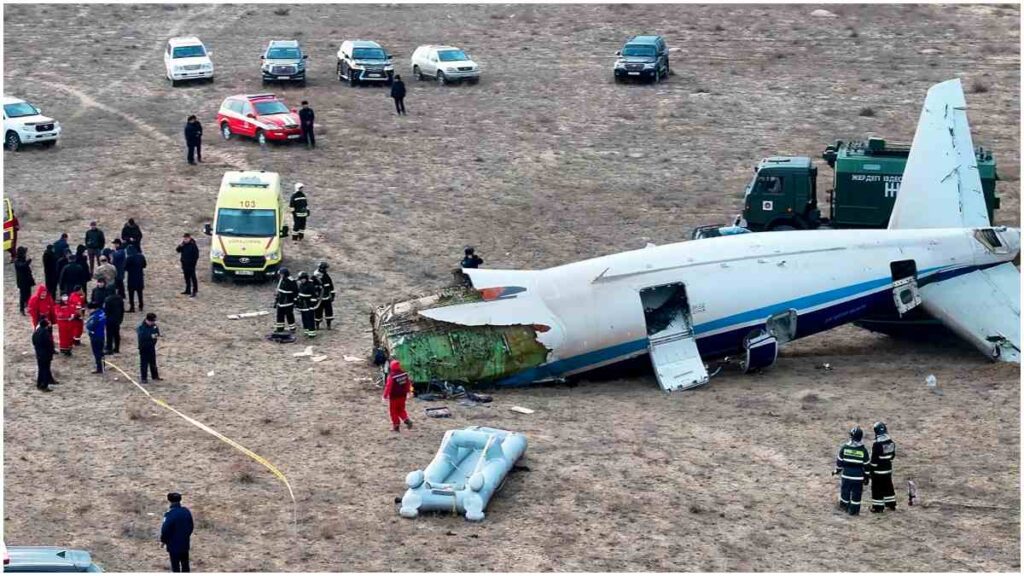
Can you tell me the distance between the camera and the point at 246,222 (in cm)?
3969

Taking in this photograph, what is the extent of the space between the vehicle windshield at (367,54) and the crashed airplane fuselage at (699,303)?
27.2m

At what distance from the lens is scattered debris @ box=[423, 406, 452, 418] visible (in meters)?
30.4

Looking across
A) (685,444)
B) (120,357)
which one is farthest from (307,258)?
(685,444)

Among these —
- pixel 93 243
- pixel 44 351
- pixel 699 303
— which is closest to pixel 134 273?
pixel 93 243

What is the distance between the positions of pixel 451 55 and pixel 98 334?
1146 inches

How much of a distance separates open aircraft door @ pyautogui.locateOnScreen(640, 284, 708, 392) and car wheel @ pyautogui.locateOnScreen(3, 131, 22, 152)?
26.0 meters

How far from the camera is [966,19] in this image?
67.7 metres

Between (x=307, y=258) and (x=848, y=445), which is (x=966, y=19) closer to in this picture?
(x=307, y=258)

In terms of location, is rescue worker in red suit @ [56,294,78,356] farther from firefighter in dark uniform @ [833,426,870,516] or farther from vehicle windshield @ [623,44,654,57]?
vehicle windshield @ [623,44,654,57]

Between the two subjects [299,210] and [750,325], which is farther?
[299,210]

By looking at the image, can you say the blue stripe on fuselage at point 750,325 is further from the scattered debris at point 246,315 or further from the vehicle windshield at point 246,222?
the vehicle windshield at point 246,222

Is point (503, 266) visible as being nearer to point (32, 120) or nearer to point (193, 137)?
point (193, 137)

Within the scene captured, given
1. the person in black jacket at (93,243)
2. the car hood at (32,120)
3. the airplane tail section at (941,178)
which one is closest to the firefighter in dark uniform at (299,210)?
the person in black jacket at (93,243)

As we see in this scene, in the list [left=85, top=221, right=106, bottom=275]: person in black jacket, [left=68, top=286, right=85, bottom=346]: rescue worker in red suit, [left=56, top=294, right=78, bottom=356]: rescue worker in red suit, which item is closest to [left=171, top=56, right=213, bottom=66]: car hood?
[left=85, top=221, right=106, bottom=275]: person in black jacket
